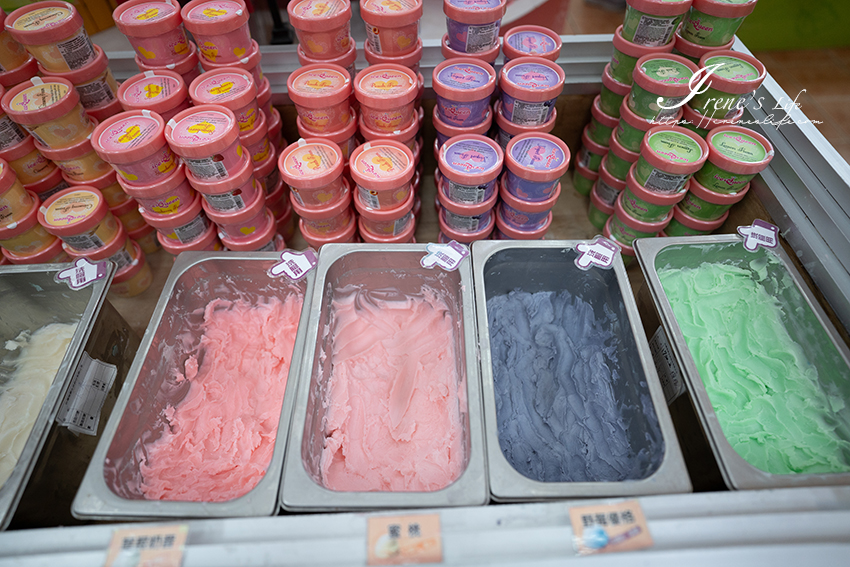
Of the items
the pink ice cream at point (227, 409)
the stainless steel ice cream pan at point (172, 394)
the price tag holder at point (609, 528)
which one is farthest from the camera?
the pink ice cream at point (227, 409)

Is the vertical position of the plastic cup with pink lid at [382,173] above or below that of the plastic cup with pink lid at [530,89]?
below

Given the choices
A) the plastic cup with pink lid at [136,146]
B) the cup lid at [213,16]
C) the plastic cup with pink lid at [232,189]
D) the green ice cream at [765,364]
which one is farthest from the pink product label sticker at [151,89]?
the green ice cream at [765,364]

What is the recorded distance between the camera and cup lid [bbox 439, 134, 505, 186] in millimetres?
1693

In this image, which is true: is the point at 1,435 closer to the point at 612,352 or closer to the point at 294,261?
the point at 294,261

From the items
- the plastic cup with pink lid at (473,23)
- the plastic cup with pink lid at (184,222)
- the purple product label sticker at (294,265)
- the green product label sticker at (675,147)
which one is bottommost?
the plastic cup with pink lid at (184,222)

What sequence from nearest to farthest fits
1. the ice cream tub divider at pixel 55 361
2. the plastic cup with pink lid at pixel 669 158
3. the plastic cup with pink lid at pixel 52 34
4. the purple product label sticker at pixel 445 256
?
the ice cream tub divider at pixel 55 361 → the purple product label sticker at pixel 445 256 → the plastic cup with pink lid at pixel 52 34 → the plastic cup with pink lid at pixel 669 158

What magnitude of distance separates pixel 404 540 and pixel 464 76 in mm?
1672

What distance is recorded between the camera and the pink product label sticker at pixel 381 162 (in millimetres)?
1687

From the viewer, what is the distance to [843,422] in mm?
1333

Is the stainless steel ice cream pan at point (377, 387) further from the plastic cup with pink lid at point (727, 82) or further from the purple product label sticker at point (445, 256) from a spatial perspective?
the plastic cup with pink lid at point (727, 82)

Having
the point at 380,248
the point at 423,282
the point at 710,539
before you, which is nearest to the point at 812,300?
the point at 710,539

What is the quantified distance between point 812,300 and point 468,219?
1.21 meters

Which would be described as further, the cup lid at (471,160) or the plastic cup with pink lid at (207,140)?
the cup lid at (471,160)

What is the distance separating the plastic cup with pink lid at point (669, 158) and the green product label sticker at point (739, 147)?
9 cm
